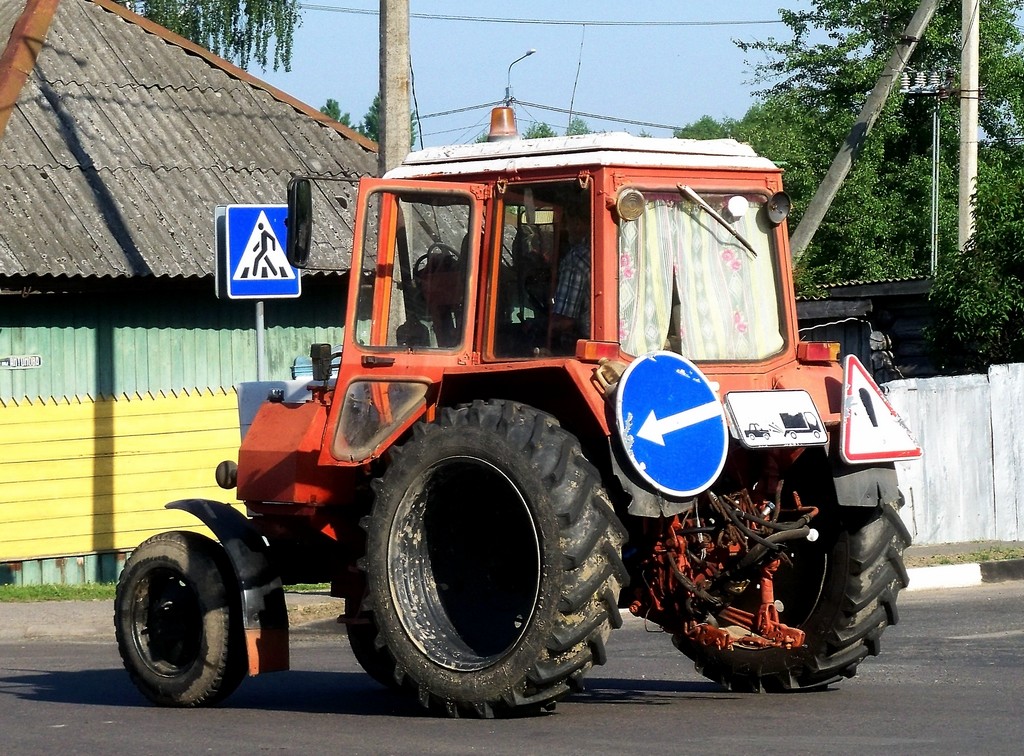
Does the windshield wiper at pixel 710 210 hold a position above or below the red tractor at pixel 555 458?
above

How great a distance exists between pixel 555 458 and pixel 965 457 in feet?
36.3

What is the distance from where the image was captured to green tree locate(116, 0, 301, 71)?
36031mm

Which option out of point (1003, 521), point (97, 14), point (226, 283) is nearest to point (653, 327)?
point (226, 283)

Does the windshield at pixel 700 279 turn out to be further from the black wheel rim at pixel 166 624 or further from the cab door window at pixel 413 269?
the black wheel rim at pixel 166 624

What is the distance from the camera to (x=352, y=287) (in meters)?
7.92

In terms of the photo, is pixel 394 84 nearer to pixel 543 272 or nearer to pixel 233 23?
pixel 543 272

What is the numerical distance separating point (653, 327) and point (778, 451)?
0.77 metres

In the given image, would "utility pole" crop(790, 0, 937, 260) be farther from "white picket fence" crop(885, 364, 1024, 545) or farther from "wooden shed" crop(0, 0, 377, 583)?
"wooden shed" crop(0, 0, 377, 583)

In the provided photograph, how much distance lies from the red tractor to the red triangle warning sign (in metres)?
0.01

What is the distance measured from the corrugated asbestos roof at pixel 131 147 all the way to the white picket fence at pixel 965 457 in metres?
6.08

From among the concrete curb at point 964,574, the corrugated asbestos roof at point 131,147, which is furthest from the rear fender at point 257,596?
the corrugated asbestos roof at point 131,147

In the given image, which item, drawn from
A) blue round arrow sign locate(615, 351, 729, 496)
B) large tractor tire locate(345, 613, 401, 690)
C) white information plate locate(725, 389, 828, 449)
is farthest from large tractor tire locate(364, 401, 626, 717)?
large tractor tire locate(345, 613, 401, 690)

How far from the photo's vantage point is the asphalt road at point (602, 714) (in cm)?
635

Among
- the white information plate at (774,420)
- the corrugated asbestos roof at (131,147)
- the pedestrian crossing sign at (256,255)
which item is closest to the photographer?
the white information plate at (774,420)
